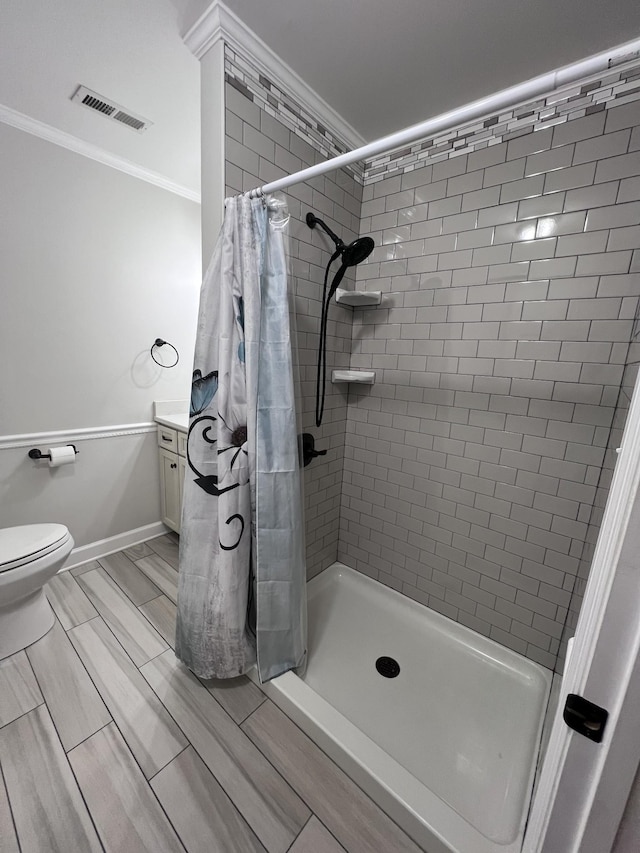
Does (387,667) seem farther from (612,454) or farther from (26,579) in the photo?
(26,579)

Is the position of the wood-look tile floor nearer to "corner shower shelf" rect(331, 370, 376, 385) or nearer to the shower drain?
the shower drain

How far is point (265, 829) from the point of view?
3.15 ft

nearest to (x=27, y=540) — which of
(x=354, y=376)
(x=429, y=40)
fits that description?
(x=354, y=376)

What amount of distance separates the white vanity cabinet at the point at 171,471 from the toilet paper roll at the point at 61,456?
0.52 metres

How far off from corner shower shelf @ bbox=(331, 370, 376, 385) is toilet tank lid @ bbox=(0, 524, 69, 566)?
5.27 feet

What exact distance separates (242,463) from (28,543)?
1.16m

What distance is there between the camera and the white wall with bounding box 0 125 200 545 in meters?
1.70

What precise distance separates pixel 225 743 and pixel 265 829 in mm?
273

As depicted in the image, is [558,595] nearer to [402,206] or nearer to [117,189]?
[402,206]

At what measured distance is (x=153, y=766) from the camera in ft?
3.55

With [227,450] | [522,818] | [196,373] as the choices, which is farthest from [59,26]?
[522,818]

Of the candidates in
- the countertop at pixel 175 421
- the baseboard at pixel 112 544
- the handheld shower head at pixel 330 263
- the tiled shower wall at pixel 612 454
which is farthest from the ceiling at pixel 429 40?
the baseboard at pixel 112 544

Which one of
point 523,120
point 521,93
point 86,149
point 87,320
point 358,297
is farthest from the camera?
point 87,320

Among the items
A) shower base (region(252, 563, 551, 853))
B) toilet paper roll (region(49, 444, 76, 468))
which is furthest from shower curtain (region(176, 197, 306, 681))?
toilet paper roll (region(49, 444, 76, 468))
